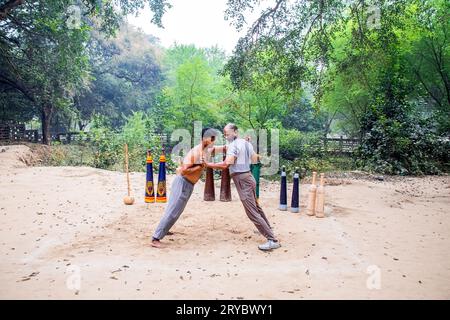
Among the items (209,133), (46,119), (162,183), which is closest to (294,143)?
(46,119)

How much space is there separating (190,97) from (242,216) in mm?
19996

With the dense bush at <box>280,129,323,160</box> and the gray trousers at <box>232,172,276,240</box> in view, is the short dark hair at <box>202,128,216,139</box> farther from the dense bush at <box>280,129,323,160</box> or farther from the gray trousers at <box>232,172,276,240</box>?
the dense bush at <box>280,129,323,160</box>

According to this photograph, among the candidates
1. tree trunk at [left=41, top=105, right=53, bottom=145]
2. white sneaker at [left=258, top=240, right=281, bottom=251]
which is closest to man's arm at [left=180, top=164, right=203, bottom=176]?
white sneaker at [left=258, top=240, right=281, bottom=251]

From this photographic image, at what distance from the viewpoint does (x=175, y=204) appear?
5.32 metres

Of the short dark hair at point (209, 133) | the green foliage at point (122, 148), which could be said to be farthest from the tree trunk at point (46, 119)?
the short dark hair at point (209, 133)

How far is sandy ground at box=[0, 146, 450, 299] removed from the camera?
3.92m

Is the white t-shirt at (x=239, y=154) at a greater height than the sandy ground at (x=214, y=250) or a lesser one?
greater

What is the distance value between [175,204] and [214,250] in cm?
87

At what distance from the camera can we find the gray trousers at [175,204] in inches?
210

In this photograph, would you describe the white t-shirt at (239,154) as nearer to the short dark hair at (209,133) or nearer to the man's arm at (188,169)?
the short dark hair at (209,133)

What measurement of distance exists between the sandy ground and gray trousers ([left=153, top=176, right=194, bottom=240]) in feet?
1.02

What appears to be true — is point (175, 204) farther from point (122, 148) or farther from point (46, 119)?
point (46, 119)

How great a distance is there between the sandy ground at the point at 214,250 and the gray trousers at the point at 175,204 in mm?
312
